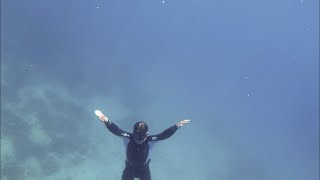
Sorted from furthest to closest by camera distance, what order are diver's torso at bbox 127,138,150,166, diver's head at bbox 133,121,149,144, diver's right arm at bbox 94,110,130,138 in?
1. diver's torso at bbox 127,138,150,166
2. diver's head at bbox 133,121,149,144
3. diver's right arm at bbox 94,110,130,138

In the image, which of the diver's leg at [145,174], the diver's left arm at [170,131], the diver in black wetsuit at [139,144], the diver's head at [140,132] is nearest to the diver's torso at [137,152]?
the diver in black wetsuit at [139,144]

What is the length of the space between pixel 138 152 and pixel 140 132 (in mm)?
886

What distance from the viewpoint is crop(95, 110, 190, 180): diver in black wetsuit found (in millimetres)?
12336

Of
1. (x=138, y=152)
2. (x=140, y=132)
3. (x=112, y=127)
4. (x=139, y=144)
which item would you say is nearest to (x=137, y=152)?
(x=138, y=152)

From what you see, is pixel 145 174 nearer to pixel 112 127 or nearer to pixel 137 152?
pixel 137 152

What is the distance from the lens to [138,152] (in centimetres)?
1291

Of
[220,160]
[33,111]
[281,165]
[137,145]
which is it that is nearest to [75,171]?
[33,111]

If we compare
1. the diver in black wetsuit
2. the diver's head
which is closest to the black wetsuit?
the diver in black wetsuit

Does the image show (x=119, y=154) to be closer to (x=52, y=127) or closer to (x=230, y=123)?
(x=52, y=127)

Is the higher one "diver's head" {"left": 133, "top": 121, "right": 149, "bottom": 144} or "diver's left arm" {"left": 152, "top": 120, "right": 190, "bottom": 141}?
"diver's head" {"left": 133, "top": 121, "right": 149, "bottom": 144}

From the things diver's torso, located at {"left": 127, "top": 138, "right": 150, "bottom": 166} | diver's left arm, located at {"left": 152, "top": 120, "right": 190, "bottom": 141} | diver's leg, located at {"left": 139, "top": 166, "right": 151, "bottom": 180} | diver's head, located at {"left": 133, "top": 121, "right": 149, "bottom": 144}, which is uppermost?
diver's head, located at {"left": 133, "top": 121, "right": 149, "bottom": 144}

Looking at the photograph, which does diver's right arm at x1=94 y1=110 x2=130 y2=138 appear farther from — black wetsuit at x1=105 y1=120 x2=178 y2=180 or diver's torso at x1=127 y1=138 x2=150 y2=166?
diver's torso at x1=127 y1=138 x2=150 y2=166

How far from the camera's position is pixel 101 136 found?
44406mm

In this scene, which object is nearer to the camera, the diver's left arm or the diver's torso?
the diver's left arm
